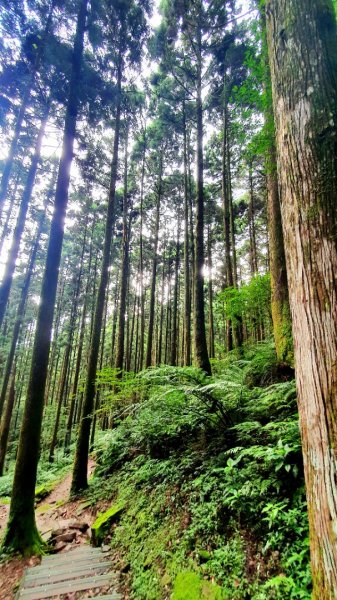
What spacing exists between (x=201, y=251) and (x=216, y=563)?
7.08m

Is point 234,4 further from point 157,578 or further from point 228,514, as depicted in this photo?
point 157,578

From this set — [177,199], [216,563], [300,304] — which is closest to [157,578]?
[216,563]

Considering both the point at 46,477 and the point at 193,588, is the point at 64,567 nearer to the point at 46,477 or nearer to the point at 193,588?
the point at 193,588

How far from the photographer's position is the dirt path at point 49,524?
403 cm

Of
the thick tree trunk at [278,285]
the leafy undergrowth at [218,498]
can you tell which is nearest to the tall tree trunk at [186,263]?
the thick tree trunk at [278,285]

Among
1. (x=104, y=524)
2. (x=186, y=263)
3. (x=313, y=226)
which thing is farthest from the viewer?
(x=186, y=263)

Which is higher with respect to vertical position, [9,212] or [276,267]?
[9,212]

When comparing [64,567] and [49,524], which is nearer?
[64,567]

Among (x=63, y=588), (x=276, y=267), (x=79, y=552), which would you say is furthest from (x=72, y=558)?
(x=276, y=267)

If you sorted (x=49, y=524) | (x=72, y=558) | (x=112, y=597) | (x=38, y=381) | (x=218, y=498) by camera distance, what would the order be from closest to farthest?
1. (x=112, y=597)
2. (x=218, y=498)
3. (x=72, y=558)
4. (x=38, y=381)
5. (x=49, y=524)

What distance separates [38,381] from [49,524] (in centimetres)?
353

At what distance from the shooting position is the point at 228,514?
3.23 meters

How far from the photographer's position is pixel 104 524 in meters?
4.80

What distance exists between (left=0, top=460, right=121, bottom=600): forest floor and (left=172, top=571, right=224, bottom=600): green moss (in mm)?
2550
